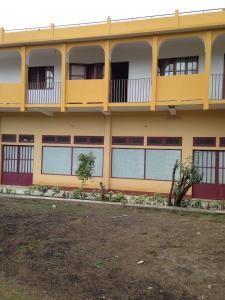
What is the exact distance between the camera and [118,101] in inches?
685

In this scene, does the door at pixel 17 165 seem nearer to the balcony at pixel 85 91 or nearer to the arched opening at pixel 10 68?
the arched opening at pixel 10 68

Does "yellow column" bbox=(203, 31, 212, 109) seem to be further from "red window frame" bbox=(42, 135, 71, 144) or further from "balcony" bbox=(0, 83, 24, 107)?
"balcony" bbox=(0, 83, 24, 107)

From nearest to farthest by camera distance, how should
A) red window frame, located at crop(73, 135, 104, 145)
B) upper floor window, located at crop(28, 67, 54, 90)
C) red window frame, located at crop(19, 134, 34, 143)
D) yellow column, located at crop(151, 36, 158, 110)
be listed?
1. yellow column, located at crop(151, 36, 158, 110)
2. red window frame, located at crop(73, 135, 104, 145)
3. upper floor window, located at crop(28, 67, 54, 90)
4. red window frame, located at crop(19, 134, 34, 143)

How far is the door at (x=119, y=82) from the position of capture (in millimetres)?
17375

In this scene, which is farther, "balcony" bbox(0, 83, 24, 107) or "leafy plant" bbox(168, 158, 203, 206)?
"balcony" bbox(0, 83, 24, 107)

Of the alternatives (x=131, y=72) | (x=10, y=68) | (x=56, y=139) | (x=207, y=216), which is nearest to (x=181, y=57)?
(x=131, y=72)

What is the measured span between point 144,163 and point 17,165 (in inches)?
263

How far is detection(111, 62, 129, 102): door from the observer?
17375 mm

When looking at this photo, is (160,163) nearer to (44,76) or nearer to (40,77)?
(44,76)

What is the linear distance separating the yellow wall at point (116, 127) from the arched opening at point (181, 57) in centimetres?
188

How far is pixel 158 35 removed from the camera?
1534cm

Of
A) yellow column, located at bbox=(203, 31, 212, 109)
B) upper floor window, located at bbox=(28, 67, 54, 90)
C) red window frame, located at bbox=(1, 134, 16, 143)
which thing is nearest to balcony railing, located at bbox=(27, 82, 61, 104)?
upper floor window, located at bbox=(28, 67, 54, 90)

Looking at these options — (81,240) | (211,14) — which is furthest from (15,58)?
(81,240)

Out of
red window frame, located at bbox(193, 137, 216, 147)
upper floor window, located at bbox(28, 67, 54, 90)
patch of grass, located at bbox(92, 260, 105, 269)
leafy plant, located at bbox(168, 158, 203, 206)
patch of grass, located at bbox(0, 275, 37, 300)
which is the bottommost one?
patch of grass, located at bbox(0, 275, 37, 300)
